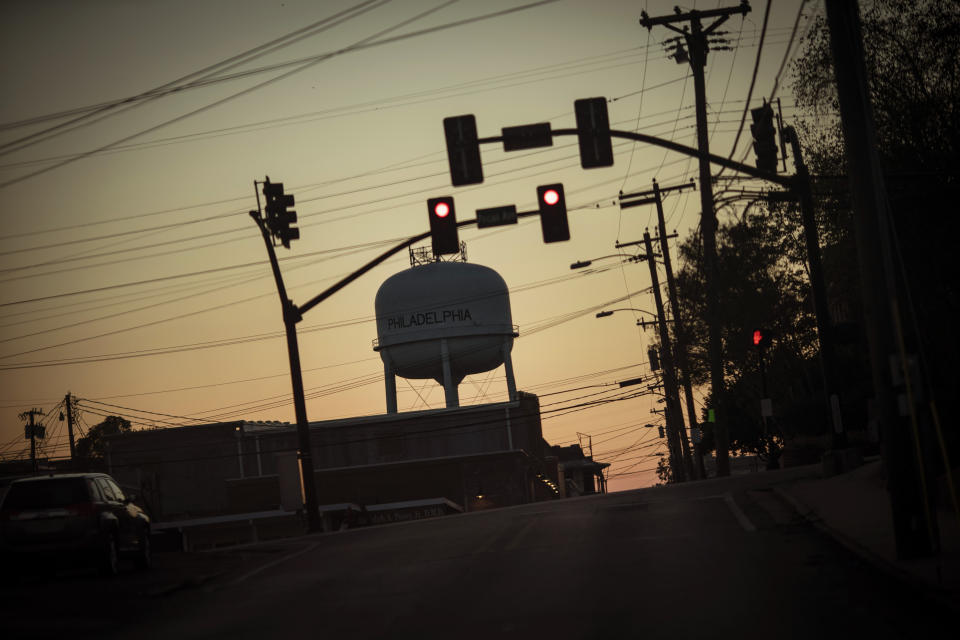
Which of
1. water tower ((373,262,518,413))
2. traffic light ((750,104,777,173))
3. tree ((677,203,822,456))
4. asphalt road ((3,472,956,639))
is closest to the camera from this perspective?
asphalt road ((3,472,956,639))

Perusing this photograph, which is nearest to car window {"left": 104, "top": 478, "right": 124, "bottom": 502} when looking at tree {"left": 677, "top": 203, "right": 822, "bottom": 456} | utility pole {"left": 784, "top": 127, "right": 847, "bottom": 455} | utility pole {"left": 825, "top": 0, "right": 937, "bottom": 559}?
utility pole {"left": 825, "top": 0, "right": 937, "bottom": 559}

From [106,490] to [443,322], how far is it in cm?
4104

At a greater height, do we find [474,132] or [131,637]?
[474,132]

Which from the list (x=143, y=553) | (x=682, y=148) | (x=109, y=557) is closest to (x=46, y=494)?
(x=109, y=557)

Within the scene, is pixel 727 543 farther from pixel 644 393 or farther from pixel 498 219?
pixel 644 393

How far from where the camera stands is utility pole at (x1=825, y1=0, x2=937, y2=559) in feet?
39.4

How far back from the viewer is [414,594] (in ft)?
42.6

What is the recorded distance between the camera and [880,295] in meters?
12.6

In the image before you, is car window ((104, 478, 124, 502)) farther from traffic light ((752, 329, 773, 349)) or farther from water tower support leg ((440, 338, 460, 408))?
water tower support leg ((440, 338, 460, 408))

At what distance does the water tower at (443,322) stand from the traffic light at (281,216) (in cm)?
3445

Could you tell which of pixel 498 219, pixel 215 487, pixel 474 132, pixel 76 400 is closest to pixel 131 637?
pixel 474 132

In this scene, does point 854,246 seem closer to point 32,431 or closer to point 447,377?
point 447,377

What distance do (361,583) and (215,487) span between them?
192ft

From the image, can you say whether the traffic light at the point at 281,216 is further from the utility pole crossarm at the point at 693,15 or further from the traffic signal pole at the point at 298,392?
the utility pole crossarm at the point at 693,15
